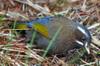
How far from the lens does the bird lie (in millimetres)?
4133

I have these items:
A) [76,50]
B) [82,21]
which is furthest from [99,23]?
[76,50]

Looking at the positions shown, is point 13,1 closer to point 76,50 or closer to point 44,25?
point 44,25

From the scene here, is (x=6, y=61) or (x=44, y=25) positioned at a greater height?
(x=44, y=25)

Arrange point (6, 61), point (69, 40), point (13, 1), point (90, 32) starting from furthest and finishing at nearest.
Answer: point (13, 1) → point (90, 32) → point (69, 40) → point (6, 61)

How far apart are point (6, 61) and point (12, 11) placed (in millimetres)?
940

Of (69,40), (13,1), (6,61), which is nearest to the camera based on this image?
(6,61)

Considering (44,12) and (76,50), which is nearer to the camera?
(76,50)

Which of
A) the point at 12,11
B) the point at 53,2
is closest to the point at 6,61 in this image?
the point at 12,11

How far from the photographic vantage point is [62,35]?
13.6 ft

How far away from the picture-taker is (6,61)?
12.7 ft

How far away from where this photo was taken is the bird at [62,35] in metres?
4.13

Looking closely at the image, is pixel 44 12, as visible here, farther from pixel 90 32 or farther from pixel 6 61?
pixel 6 61

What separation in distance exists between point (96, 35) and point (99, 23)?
20 cm

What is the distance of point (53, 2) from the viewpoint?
16.0ft
